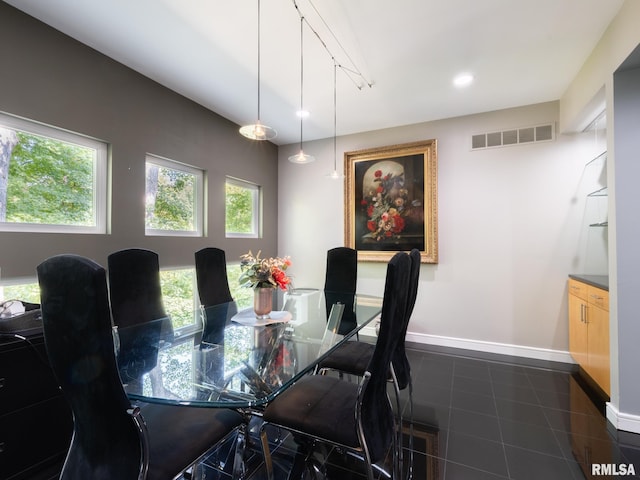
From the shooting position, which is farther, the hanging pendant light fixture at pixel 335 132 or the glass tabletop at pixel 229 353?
the hanging pendant light fixture at pixel 335 132

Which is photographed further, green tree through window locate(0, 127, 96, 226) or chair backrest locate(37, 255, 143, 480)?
green tree through window locate(0, 127, 96, 226)

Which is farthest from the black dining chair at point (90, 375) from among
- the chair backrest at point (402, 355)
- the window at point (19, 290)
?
the window at point (19, 290)

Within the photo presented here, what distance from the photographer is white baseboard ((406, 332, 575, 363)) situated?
3.27 metres

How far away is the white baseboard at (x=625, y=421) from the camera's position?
203cm

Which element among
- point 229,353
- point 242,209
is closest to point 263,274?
point 229,353

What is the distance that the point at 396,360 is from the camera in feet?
5.81

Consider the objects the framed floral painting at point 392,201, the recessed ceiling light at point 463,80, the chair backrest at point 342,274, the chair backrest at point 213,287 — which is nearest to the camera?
the chair backrest at point 213,287

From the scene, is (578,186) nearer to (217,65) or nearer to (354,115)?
(354,115)

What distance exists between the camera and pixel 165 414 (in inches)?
54.1

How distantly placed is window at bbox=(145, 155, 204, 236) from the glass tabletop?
1140 mm

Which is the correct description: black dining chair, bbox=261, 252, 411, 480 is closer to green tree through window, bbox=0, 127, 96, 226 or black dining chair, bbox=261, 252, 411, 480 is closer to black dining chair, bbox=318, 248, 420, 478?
black dining chair, bbox=318, 248, 420, 478

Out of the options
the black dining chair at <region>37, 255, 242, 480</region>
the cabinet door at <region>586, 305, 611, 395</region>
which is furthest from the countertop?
the black dining chair at <region>37, 255, 242, 480</region>

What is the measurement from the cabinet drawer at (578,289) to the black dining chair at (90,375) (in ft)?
11.2

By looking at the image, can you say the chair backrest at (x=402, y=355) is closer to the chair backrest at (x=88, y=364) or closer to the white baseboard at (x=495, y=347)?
the chair backrest at (x=88, y=364)
